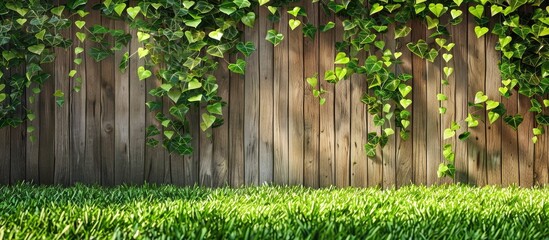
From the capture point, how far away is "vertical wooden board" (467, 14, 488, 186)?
4.78 metres

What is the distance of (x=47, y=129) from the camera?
4.81 m

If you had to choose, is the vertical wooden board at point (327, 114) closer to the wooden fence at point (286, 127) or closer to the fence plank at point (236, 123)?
the wooden fence at point (286, 127)

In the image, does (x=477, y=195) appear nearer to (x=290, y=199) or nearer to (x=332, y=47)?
(x=290, y=199)

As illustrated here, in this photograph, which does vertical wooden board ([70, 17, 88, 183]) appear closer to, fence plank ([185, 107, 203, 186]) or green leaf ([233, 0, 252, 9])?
fence plank ([185, 107, 203, 186])

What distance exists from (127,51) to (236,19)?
78 centimetres

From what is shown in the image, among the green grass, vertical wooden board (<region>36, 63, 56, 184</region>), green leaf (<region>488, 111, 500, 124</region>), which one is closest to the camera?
the green grass

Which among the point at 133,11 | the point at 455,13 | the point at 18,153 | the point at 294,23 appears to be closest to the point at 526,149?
the point at 455,13

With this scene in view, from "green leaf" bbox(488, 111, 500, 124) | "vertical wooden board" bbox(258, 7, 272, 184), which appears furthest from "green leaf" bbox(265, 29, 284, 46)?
"green leaf" bbox(488, 111, 500, 124)

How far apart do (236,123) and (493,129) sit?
5.78ft

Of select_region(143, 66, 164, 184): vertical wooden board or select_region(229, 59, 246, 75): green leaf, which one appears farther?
select_region(143, 66, 164, 184): vertical wooden board

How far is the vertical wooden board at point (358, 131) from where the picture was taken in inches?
188

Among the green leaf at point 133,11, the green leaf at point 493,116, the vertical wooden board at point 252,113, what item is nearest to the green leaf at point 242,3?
the vertical wooden board at point 252,113

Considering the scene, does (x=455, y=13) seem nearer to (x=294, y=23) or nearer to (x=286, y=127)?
(x=294, y=23)

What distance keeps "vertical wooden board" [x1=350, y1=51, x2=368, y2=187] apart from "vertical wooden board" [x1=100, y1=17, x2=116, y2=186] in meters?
1.64
